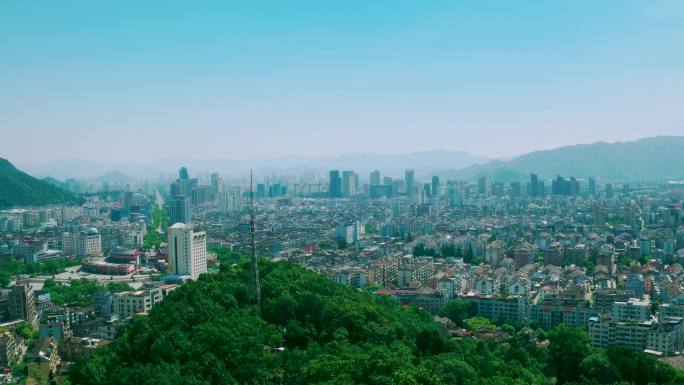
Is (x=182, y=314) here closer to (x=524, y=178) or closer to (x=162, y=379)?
(x=162, y=379)

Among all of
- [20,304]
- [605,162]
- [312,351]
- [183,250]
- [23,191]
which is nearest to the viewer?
[312,351]

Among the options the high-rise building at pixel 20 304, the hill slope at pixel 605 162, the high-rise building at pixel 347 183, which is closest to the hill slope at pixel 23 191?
the high-rise building at pixel 347 183

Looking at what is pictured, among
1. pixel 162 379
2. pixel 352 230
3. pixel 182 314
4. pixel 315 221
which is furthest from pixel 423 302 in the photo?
pixel 315 221

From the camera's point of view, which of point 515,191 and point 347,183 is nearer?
point 515,191

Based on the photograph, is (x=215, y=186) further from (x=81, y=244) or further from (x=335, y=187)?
(x=81, y=244)

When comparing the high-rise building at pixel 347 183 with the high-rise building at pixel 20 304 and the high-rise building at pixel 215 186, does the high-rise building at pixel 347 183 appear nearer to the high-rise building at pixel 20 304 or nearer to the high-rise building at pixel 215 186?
the high-rise building at pixel 215 186

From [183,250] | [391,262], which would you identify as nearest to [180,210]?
[183,250]

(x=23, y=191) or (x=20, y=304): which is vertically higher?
(x=23, y=191)
